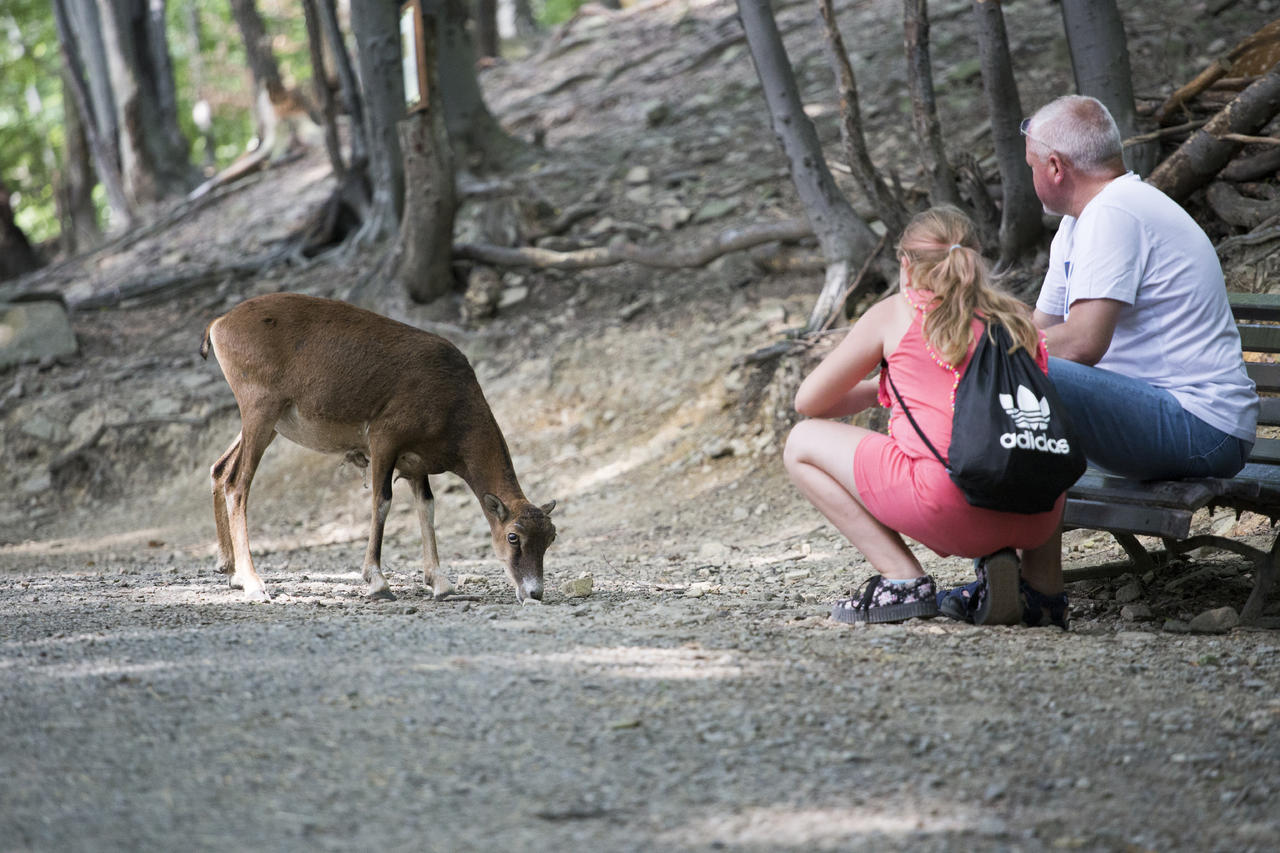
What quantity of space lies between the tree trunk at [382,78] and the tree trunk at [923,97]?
6107mm

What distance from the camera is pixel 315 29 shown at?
49.0 feet

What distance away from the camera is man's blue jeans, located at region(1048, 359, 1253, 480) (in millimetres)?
4883

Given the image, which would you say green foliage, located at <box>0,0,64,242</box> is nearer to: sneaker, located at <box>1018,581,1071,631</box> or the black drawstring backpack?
sneaker, located at <box>1018,581,1071,631</box>

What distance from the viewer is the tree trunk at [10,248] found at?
1762 cm

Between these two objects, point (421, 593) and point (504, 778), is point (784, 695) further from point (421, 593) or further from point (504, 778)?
point (421, 593)

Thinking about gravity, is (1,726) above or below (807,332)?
above

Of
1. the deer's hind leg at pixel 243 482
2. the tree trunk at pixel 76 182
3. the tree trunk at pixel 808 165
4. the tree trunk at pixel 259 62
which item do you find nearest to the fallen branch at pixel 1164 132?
the tree trunk at pixel 808 165

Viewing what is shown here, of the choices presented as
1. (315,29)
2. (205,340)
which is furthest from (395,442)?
(315,29)

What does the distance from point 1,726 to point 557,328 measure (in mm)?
8628

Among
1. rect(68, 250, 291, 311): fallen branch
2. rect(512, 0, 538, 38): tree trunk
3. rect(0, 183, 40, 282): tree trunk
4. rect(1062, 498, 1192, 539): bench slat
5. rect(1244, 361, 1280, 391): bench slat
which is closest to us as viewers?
rect(1062, 498, 1192, 539): bench slat

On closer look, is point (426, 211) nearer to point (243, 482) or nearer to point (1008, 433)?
point (243, 482)

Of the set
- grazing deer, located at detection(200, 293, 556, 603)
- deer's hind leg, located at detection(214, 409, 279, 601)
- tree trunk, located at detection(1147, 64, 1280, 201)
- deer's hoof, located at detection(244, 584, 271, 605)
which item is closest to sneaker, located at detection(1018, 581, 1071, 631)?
grazing deer, located at detection(200, 293, 556, 603)

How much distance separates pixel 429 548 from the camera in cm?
687

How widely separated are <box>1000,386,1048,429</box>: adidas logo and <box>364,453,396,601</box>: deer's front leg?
11.4 ft
